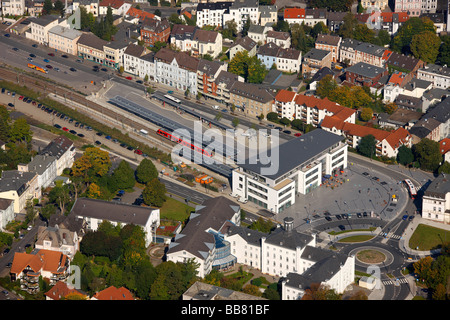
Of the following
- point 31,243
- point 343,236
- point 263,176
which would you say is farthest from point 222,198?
point 31,243

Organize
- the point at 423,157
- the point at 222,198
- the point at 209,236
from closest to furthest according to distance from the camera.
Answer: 1. the point at 209,236
2. the point at 222,198
3. the point at 423,157

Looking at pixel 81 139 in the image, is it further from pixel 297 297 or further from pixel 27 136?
pixel 297 297

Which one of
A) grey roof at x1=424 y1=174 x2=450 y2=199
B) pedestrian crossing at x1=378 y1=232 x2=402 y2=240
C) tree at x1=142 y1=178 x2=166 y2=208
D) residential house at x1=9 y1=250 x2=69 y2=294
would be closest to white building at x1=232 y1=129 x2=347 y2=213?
tree at x1=142 y1=178 x2=166 y2=208

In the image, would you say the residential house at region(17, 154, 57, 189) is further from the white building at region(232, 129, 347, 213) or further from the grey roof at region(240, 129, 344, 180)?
the grey roof at region(240, 129, 344, 180)

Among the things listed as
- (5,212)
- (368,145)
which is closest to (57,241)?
(5,212)

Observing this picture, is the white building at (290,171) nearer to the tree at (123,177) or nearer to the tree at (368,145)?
the tree at (368,145)

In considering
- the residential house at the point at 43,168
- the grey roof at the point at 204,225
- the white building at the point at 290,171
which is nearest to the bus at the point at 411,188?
the white building at the point at 290,171
